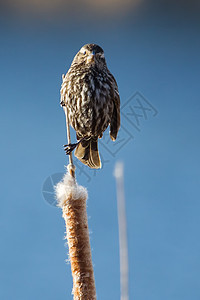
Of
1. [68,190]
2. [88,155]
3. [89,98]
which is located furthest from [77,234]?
[89,98]

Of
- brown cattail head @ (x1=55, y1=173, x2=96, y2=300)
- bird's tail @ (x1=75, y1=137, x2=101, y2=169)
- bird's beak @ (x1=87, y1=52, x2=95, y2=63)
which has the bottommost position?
brown cattail head @ (x1=55, y1=173, x2=96, y2=300)

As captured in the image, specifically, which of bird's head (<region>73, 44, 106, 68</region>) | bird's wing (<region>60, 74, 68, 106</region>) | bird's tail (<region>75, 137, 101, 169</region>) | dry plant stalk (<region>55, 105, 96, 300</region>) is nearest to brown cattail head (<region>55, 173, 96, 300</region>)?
dry plant stalk (<region>55, 105, 96, 300</region>)

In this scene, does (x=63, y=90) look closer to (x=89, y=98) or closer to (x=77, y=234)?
(x=89, y=98)

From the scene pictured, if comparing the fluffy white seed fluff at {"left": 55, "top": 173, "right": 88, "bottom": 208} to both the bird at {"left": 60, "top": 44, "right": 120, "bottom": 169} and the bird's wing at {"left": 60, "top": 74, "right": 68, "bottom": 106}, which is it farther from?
the bird's wing at {"left": 60, "top": 74, "right": 68, "bottom": 106}

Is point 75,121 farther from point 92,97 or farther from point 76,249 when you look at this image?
point 76,249

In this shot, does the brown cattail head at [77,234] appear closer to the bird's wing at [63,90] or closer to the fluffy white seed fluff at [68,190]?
the fluffy white seed fluff at [68,190]

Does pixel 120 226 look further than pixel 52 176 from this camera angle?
No

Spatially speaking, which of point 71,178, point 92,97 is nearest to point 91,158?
point 92,97

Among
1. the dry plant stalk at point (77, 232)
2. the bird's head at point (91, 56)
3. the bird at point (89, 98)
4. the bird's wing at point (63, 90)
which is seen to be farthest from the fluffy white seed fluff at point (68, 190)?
the bird's head at point (91, 56)
